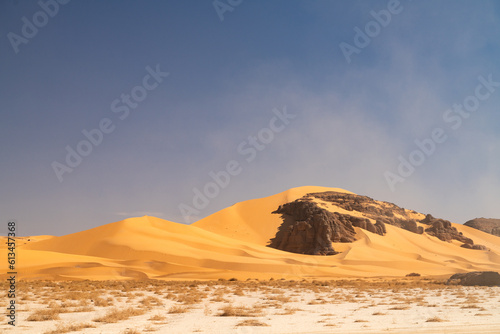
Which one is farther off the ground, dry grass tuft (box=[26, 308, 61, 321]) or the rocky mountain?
the rocky mountain

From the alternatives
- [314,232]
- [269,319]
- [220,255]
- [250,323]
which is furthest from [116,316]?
[314,232]

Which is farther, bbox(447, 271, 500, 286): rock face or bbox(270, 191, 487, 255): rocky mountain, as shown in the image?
bbox(270, 191, 487, 255): rocky mountain

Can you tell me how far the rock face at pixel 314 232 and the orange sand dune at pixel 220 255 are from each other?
1.89m

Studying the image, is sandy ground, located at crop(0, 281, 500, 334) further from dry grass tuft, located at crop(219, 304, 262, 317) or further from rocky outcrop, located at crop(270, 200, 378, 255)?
rocky outcrop, located at crop(270, 200, 378, 255)

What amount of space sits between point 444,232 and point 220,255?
159 feet

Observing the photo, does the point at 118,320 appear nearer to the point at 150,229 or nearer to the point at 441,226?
the point at 150,229

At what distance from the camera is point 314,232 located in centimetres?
5572

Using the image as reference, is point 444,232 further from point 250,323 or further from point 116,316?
point 116,316

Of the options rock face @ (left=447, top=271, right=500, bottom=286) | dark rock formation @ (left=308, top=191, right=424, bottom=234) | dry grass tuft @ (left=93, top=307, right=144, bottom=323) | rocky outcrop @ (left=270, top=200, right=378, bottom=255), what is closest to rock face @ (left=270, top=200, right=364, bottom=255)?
rocky outcrop @ (left=270, top=200, right=378, bottom=255)

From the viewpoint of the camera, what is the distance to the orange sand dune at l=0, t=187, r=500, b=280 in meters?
37.5

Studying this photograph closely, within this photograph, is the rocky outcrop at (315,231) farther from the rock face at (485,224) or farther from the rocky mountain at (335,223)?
the rock face at (485,224)

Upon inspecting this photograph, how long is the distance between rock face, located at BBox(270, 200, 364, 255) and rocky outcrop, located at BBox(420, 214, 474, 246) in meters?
16.9

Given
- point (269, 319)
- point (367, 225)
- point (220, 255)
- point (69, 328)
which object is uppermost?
point (367, 225)

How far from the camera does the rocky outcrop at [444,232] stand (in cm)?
7281
